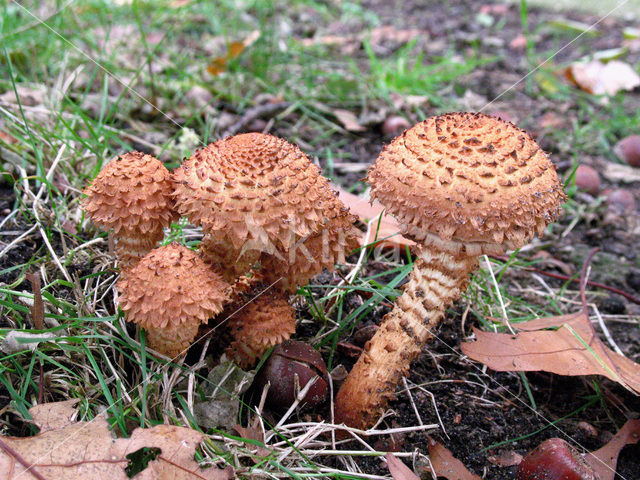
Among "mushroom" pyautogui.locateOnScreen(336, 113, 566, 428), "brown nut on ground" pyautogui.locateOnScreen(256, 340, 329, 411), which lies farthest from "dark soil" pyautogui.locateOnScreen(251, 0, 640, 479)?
"mushroom" pyautogui.locateOnScreen(336, 113, 566, 428)

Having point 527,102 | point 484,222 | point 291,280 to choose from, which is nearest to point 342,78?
point 527,102

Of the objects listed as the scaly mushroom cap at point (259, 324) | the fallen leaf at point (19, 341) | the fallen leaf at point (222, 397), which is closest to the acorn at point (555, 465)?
the scaly mushroom cap at point (259, 324)

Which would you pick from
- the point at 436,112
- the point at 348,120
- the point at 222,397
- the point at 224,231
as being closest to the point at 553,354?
the point at 222,397

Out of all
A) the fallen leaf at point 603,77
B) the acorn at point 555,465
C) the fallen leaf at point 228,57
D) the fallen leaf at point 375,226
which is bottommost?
the acorn at point 555,465

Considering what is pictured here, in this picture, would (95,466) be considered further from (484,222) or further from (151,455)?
(484,222)

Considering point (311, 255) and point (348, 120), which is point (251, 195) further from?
point (348, 120)

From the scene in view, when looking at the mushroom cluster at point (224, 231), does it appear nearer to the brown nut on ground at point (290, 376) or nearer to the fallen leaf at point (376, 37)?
the brown nut on ground at point (290, 376)
